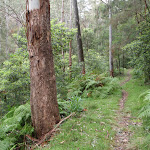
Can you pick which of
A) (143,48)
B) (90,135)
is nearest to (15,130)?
(90,135)

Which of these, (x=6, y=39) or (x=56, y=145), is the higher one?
(x=6, y=39)

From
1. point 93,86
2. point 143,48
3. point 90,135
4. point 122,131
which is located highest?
point 143,48

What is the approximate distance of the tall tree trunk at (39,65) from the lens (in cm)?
327

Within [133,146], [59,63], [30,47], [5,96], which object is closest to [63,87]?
[59,63]

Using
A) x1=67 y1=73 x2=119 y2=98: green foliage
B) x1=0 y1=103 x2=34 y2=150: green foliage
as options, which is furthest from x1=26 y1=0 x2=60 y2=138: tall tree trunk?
x1=67 y1=73 x2=119 y2=98: green foliage

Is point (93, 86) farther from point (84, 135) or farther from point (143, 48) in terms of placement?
point (84, 135)

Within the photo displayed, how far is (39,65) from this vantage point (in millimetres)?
3291

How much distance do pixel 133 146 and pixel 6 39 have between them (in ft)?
102

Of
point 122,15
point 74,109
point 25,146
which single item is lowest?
point 25,146

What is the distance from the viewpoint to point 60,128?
11.1 feet

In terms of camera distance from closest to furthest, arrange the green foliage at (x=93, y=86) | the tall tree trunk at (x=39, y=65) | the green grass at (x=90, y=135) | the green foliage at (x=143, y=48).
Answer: the green grass at (x=90, y=135) → the tall tree trunk at (x=39, y=65) → the green foliage at (x=93, y=86) → the green foliage at (x=143, y=48)

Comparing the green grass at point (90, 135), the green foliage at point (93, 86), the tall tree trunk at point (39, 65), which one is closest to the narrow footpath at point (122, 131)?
the green grass at point (90, 135)

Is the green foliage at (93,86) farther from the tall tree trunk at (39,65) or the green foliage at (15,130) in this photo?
the tall tree trunk at (39,65)

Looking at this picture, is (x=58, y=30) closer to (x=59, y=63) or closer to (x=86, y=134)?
(x=59, y=63)
